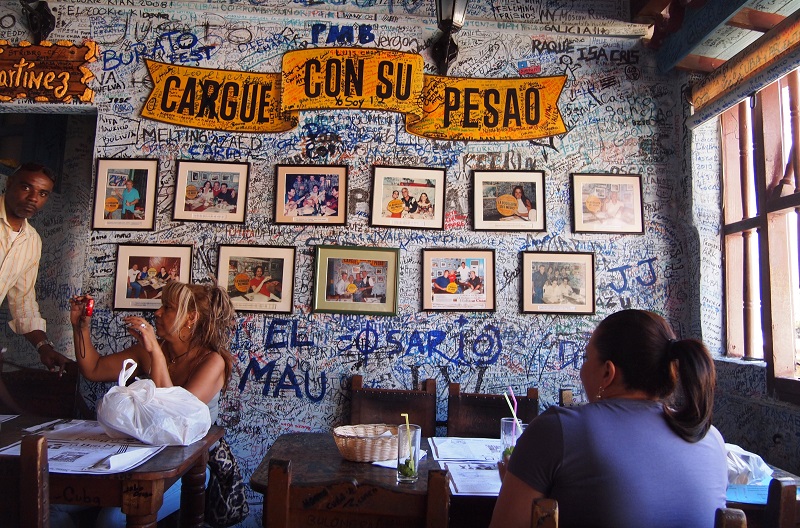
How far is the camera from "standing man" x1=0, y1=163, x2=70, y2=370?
130 inches

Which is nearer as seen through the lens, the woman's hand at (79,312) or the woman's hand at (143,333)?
the woman's hand at (143,333)

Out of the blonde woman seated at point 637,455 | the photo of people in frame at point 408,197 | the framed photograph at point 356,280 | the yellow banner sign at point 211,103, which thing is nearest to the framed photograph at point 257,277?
the framed photograph at point 356,280

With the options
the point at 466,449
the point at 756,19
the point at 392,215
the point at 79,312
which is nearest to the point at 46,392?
the point at 79,312

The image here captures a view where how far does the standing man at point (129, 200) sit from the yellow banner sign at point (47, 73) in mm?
637

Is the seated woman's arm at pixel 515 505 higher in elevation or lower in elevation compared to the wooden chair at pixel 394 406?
higher

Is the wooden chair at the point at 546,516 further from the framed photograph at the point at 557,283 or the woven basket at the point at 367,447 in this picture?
the framed photograph at the point at 557,283

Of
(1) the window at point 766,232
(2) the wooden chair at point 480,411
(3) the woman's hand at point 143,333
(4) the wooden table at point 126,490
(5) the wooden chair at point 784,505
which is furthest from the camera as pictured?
(2) the wooden chair at point 480,411

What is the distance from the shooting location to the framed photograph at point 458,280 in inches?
133

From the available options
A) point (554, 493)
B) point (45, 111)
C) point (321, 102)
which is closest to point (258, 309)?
point (321, 102)

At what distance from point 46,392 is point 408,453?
2256 mm

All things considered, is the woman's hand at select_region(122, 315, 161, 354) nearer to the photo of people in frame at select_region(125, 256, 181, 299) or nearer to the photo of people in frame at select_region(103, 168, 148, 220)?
the photo of people in frame at select_region(125, 256, 181, 299)

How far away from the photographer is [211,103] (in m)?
3.51

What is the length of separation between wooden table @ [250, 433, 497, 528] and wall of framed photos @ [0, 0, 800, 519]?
0.96 m

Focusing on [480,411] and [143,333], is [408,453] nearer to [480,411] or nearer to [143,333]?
[480,411]
